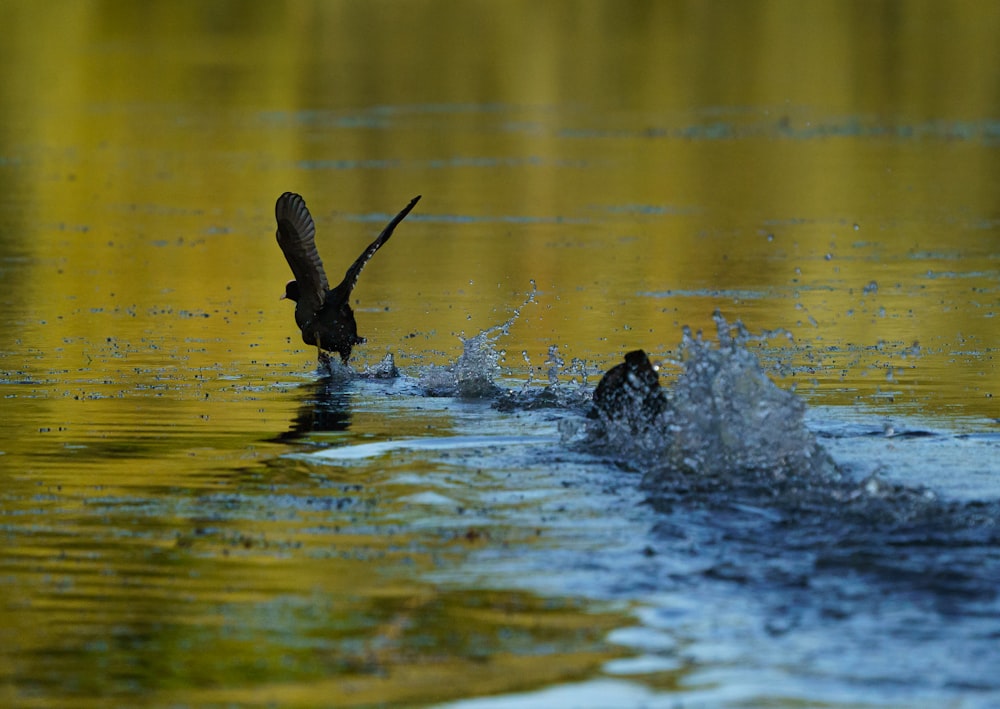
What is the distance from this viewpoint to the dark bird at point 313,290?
46.3 feet

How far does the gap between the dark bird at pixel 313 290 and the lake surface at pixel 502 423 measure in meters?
0.37

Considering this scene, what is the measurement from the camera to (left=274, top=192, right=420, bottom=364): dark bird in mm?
14102

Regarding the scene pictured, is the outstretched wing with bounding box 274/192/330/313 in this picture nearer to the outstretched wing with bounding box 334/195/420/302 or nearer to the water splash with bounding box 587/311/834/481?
the outstretched wing with bounding box 334/195/420/302

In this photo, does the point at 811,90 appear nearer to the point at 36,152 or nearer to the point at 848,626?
the point at 36,152

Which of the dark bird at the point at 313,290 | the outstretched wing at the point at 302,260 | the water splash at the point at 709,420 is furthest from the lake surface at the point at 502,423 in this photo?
the outstretched wing at the point at 302,260

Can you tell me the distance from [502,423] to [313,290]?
10.2 feet

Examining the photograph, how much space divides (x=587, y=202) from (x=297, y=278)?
10.4 m

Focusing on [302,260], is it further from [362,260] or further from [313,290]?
[362,260]

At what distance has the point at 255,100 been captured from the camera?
3950cm

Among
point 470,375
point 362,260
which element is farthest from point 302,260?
point 470,375

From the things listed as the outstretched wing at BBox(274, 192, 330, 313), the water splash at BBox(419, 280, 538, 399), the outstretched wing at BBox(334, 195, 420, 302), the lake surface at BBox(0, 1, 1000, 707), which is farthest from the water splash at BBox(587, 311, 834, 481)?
the outstretched wing at BBox(274, 192, 330, 313)

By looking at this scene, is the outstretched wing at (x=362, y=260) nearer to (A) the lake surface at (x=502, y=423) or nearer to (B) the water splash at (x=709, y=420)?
(A) the lake surface at (x=502, y=423)

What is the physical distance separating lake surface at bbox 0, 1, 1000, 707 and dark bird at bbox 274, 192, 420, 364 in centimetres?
37

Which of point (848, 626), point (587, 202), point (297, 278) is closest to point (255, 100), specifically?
point (587, 202)
